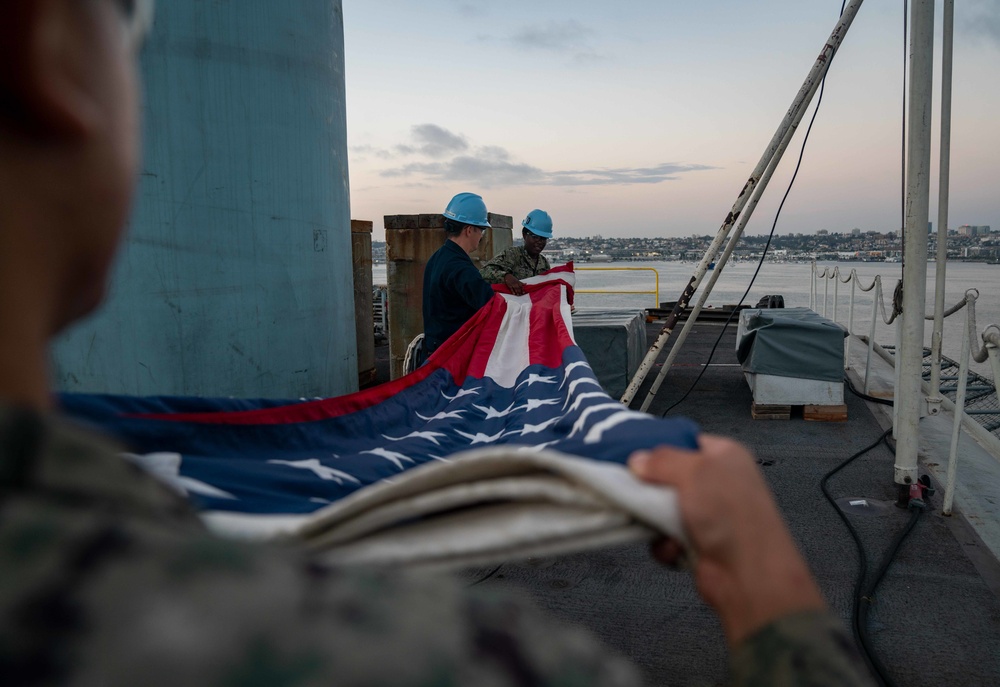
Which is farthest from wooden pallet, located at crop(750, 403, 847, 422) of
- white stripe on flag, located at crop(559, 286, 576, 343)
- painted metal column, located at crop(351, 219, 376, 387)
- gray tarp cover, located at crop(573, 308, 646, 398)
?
painted metal column, located at crop(351, 219, 376, 387)

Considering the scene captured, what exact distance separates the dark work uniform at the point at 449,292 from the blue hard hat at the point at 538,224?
2663mm

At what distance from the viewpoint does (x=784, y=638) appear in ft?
2.64

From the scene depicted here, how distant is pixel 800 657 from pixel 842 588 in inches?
141

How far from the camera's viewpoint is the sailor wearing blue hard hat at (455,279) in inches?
187

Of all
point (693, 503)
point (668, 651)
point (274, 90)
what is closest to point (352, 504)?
point (693, 503)

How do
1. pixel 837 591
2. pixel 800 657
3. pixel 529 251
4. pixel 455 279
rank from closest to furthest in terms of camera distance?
pixel 800 657 → pixel 837 591 → pixel 455 279 → pixel 529 251

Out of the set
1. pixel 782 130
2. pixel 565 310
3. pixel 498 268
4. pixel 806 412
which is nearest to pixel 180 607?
pixel 565 310

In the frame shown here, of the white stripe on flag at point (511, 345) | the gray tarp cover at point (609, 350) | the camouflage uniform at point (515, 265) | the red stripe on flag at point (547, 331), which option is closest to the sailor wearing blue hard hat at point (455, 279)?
the white stripe on flag at point (511, 345)

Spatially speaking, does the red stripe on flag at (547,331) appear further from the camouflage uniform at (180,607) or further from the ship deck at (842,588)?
the camouflage uniform at (180,607)

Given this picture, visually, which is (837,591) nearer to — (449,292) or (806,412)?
(449,292)

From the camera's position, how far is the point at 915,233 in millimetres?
4699

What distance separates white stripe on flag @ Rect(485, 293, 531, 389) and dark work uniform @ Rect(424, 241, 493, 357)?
0.25m

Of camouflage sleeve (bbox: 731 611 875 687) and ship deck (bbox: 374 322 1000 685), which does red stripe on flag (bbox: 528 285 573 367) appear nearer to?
ship deck (bbox: 374 322 1000 685)

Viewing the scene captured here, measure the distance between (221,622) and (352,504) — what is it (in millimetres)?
636
